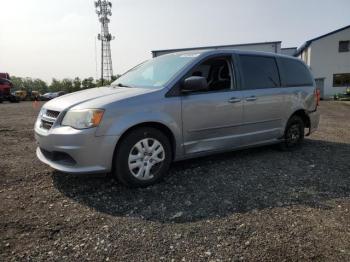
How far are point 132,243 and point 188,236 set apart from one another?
518 millimetres

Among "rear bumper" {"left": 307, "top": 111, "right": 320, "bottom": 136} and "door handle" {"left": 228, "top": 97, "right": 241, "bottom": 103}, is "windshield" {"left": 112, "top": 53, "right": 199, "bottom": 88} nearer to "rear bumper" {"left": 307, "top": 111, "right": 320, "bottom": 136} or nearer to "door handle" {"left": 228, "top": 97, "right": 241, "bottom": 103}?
"door handle" {"left": 228, "top": 97, "right": 241, "bottom": 103}

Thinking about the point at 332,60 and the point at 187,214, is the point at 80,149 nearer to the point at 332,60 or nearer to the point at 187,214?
the point at 187,214

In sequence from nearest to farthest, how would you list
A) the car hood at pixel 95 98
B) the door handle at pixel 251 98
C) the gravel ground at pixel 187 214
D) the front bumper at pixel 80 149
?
the gravel ground at pixel 187 214 < the front bumper at pixel 80 149 < the car hood at pixel 95 98 < the door handle at pixel 251 98

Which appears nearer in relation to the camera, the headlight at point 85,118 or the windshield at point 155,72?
the headlight at point 85,118

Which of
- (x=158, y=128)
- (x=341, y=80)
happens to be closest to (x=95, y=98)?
(x=158, y=128)

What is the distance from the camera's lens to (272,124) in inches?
224

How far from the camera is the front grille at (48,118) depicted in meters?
4.03

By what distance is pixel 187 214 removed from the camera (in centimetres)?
347

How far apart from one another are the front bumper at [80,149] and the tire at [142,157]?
14 cm

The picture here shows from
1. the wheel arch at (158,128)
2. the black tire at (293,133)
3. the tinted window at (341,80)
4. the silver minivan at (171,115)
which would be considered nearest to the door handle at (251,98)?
the silver minivan at (171,115)

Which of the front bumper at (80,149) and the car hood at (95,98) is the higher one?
the car hood at (95,98)

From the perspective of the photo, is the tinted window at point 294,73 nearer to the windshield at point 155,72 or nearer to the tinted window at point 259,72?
the tinted window at point 259,72

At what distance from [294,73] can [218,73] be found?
6.26ft

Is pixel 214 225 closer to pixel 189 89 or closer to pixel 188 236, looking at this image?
pixel 188 236
